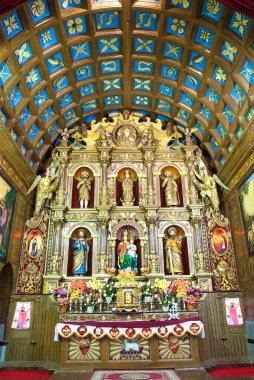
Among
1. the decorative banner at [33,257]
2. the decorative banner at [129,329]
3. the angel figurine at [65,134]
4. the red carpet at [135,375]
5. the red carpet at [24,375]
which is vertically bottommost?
the red carpet at [24,375]

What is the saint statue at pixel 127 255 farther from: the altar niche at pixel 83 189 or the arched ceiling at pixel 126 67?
the arched ceiling at pixel 126 67

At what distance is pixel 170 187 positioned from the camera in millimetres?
17078

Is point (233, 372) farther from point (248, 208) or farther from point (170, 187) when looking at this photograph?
point (170, 187)

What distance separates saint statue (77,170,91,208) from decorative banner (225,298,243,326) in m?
8.20

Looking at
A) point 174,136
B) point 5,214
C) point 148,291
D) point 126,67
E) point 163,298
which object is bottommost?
point 163,298

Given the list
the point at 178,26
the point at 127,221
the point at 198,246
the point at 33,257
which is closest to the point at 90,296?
the point at 33,257

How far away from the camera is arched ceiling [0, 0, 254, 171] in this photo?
473 inches

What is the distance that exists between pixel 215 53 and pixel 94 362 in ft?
40.8

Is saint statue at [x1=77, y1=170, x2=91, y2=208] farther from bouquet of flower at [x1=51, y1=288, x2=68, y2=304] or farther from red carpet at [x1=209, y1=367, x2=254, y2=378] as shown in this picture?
red carpet at [x1=209, y1=367, x2=254, y2=378]

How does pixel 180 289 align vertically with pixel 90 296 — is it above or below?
above

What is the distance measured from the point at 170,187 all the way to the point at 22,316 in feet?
30.8

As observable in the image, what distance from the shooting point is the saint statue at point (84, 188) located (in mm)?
16688

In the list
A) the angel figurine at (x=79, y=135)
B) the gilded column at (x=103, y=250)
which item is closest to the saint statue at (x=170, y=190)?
the gilded column at (x=103, y=250)

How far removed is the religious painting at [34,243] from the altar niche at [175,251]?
19.9 ft
